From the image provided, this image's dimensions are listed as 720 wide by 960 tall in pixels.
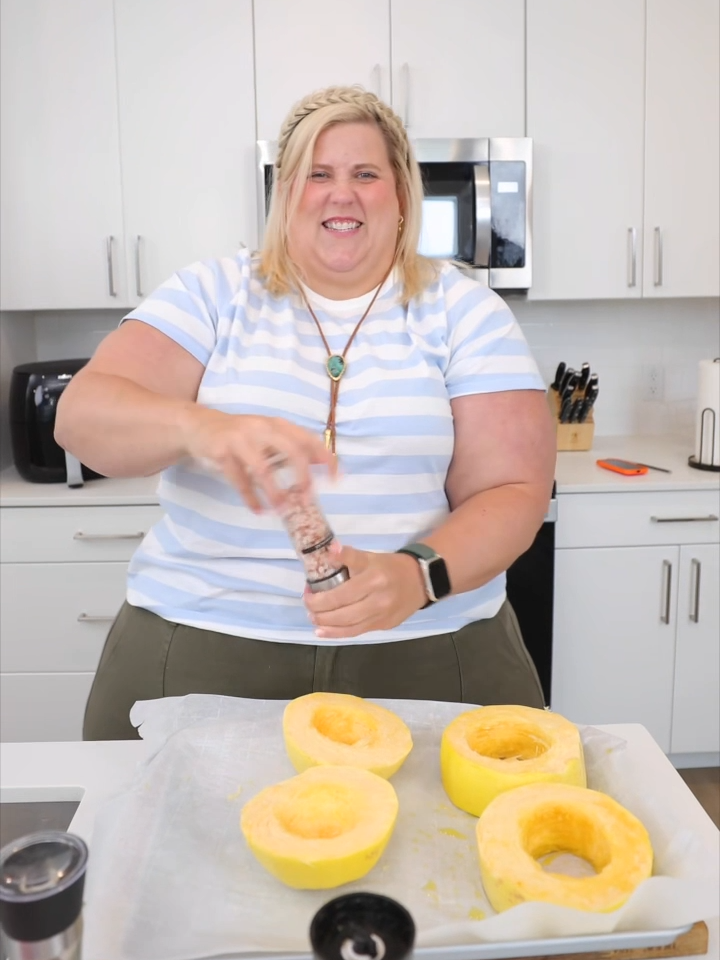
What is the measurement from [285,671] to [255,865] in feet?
1.24

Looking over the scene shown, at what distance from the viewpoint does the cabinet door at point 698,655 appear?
2379 millimetres

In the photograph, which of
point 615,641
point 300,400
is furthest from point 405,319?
point 615,641

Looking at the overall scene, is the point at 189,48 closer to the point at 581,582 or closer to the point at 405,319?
the point at 405,319

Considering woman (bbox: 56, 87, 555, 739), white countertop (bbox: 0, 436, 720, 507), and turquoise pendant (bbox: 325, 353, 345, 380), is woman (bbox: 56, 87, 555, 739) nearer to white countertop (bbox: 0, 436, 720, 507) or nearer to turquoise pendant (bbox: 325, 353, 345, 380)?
turquoise pendant (bbox: 325, 353, 345, 380)

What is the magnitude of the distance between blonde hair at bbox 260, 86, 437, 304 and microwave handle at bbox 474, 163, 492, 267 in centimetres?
113

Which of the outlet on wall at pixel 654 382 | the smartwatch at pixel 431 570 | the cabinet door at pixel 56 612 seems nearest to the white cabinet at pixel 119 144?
the cabinet door at pixel 56 612

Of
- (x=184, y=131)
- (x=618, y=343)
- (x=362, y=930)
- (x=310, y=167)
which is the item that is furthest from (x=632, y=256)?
(x=362, y=930)

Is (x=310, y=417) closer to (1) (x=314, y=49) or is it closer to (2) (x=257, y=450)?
(2) (x=257, y=450)

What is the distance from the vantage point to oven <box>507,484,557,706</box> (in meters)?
2.33

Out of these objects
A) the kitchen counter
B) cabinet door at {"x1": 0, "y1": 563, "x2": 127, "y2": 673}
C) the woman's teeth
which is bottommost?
cabinet door at {"x1": 0, "y1": 563, "x2": 127, "y2": 673}

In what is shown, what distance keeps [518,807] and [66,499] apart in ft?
5.79

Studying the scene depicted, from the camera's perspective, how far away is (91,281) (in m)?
2.48

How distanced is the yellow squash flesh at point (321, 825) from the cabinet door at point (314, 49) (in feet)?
6.67

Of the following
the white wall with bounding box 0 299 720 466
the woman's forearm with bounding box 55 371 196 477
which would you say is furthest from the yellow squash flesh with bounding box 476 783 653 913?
the white wall with bounding box 0 299 720 466
